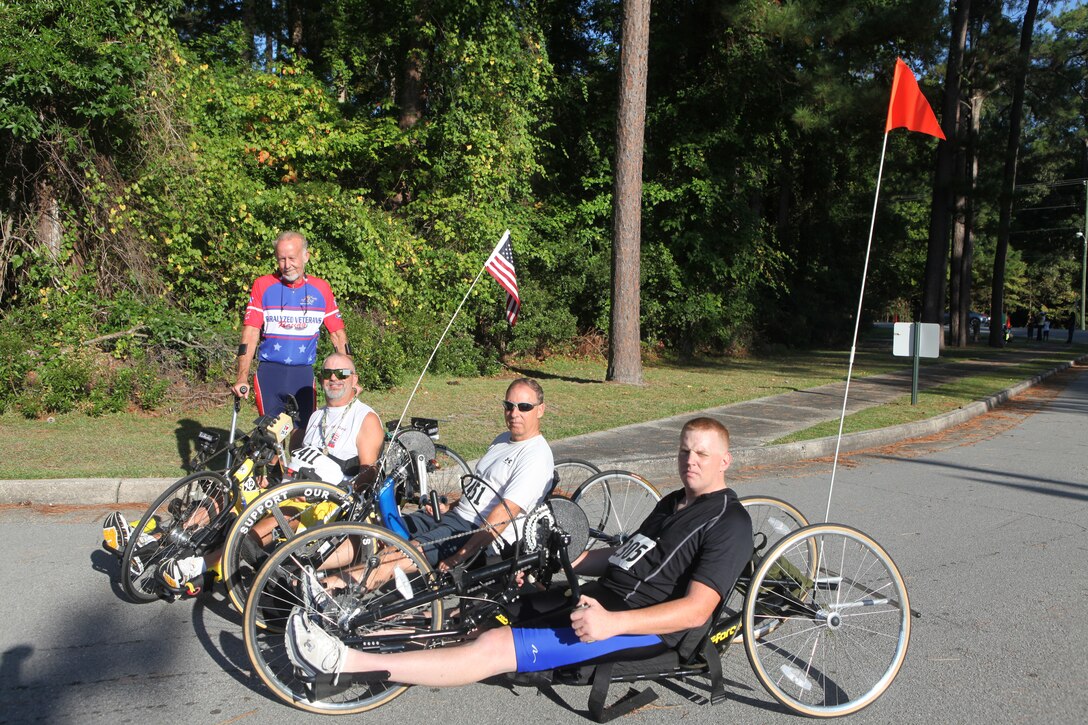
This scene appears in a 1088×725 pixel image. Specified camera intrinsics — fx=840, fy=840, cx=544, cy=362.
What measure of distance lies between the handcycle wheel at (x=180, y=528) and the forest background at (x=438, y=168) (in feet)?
→ 20.1

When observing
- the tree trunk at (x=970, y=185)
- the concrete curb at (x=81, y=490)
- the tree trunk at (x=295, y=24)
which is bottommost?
the concrete curb at (x=81, y=490)

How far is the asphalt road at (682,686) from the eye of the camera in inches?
138

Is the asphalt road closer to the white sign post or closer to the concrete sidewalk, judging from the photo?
the concrete sidewalk

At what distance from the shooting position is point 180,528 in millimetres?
4590

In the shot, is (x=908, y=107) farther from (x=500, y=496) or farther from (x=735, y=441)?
(x=500, y=496)

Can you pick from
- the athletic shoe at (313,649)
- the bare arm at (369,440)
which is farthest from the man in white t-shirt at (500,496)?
the athletic shoe at (313,649)

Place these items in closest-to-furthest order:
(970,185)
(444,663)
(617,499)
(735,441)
Answer: (444,663) → (617,499) → (735,441) → (970,185)

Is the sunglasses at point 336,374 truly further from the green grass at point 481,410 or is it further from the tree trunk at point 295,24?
the tree trunk at point 295,24

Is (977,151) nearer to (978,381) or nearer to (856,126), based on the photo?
(856,126)

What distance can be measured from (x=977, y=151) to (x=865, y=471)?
76.7 ft

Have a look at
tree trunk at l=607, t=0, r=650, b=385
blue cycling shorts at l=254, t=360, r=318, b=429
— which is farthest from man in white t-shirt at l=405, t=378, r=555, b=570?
tree trunk at l=607, t=0, r=650, b=385

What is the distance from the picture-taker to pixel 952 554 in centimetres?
570

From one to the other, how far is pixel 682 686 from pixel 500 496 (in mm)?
1286

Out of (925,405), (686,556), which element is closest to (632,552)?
(686,556)
